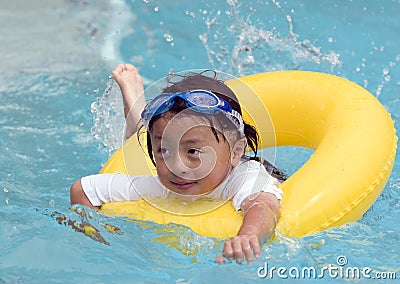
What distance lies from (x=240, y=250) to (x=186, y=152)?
1.45ft

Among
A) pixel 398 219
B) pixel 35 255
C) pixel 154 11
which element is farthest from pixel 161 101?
pixel 154 11

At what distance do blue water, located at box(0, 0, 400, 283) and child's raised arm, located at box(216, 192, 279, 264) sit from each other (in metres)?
0.08

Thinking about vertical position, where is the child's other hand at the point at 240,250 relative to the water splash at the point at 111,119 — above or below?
below

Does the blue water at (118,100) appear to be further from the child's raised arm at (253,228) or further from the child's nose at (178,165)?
the child's nose at (178,165)

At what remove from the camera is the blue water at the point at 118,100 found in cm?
241

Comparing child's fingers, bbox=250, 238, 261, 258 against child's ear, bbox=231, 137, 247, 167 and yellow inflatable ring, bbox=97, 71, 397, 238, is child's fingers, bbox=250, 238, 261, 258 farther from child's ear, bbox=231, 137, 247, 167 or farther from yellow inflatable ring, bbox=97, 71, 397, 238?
child's ear, bbox=231, 137, 247, 167

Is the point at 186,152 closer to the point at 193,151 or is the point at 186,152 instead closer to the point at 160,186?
the point at 193,151

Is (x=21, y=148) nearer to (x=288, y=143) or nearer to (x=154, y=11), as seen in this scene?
(x=288, y=143)

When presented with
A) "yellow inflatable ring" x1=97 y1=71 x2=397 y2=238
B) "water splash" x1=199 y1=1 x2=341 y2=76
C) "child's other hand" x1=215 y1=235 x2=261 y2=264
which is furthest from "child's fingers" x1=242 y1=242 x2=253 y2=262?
"water splash" x1=199 y1=1 x2=341 y2=76

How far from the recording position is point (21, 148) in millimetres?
3867

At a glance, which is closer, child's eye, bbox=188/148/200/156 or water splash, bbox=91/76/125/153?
child's eye, bbox=188/148/200/156

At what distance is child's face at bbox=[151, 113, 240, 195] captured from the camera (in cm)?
241

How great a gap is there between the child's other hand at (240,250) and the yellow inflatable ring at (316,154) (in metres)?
0.34

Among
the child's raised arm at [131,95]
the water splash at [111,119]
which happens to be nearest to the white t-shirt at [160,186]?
the child's raised arm at [131,95]
